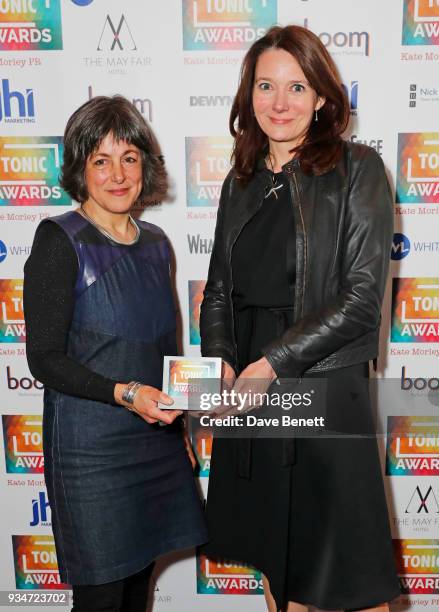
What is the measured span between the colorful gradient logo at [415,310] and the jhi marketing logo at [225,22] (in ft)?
3.47

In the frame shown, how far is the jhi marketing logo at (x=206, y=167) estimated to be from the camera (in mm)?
2264

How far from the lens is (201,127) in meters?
2.24

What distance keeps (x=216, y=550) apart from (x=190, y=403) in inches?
24.7

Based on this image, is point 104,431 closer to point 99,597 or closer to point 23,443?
point 99,597

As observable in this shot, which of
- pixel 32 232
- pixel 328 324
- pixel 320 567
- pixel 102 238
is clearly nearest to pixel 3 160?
pixel 32 232

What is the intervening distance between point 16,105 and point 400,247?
60.3 inches

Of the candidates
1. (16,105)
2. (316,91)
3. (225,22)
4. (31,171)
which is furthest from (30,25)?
(316,91)

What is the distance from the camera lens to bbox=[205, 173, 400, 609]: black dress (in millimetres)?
1678

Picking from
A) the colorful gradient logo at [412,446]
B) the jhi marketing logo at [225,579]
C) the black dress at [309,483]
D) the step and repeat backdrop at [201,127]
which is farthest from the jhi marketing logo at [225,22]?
the jhi marketing logo at [225,579]

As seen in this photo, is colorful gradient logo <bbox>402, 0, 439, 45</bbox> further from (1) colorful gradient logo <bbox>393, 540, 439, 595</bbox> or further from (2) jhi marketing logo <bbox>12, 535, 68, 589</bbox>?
(2) jhi marketing logo <bbox>12, 535, 68, 589</bbox>

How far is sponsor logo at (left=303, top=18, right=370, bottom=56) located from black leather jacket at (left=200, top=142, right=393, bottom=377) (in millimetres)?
690

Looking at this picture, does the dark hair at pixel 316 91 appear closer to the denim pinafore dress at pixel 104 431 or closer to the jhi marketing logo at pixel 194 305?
the denim pinafore dress at pixel 104 431

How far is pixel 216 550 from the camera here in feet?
6.33

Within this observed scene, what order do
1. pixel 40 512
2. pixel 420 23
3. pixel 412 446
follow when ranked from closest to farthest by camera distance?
pixel 420 23 → pixel 412 446 → pixel 40 512
